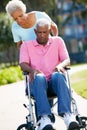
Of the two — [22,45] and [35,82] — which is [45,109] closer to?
[35,82]

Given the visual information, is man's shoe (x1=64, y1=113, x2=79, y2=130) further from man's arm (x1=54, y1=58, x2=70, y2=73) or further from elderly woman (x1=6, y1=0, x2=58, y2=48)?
elderly woman (x1=6, y1=0, x2=58, y2=48)

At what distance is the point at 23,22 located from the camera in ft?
23.4

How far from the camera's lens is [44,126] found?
5.93m

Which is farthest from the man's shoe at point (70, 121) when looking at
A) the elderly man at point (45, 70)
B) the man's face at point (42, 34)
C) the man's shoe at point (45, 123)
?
the man's face at point (42, 34)

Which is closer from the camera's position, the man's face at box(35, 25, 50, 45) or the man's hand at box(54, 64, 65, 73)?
the man's hand at box(54, 64, 65, 73)

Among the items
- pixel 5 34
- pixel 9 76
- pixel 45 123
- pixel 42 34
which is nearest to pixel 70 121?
pixel 45 123

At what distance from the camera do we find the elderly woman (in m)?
6.97

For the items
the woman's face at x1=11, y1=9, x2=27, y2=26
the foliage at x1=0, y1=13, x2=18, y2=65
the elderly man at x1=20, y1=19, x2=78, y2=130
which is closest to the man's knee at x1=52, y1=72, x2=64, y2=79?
the elderly man at x1=20, y1=19, x2=78, y2=130

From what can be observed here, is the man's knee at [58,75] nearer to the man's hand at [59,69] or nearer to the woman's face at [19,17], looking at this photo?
the man's hand at [59,69]

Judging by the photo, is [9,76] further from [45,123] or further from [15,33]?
[45,123]

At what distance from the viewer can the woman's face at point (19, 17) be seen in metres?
6.95

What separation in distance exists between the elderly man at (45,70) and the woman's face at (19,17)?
1.50ft

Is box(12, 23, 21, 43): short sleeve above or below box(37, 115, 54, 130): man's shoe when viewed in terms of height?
above

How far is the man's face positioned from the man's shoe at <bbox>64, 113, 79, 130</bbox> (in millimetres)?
1129
